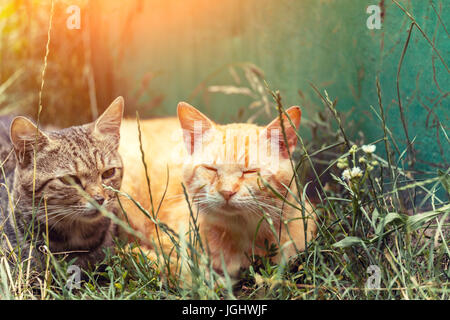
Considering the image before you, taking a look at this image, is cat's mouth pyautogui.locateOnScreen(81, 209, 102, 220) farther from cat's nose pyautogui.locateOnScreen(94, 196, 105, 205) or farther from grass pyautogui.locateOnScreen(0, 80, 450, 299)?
grass pyautogui.locateOnScreen(0, 80, 450, 299)

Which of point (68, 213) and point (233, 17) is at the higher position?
point (233, 17)

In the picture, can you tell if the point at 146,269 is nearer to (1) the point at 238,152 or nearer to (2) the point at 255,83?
(1) the point at 238,152

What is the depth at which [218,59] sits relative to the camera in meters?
3.18

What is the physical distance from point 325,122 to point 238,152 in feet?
2.79

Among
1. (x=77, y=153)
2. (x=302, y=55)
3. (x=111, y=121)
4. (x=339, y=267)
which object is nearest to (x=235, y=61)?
(x=302, y=55)

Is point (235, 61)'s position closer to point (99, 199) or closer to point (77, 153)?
point (77, 153)

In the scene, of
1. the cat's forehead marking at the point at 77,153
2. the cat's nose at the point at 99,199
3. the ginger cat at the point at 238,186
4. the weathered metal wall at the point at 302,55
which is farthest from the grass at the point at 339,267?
the weathered metal wall at the point at 302,55

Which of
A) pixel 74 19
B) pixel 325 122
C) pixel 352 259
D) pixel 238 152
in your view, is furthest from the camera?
pixel 325 122

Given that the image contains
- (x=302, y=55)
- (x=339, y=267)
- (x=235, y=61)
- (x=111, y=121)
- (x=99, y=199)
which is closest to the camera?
(x=339, y=267)

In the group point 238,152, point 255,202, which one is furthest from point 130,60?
point 255,202

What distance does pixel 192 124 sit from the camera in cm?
187

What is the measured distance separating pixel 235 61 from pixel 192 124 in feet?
4.49

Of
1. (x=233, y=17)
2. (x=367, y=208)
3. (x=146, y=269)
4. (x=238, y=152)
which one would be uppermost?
(x=233, y=17)

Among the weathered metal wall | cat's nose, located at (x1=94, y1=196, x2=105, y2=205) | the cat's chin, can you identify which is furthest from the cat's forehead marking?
the weathered metal wall
